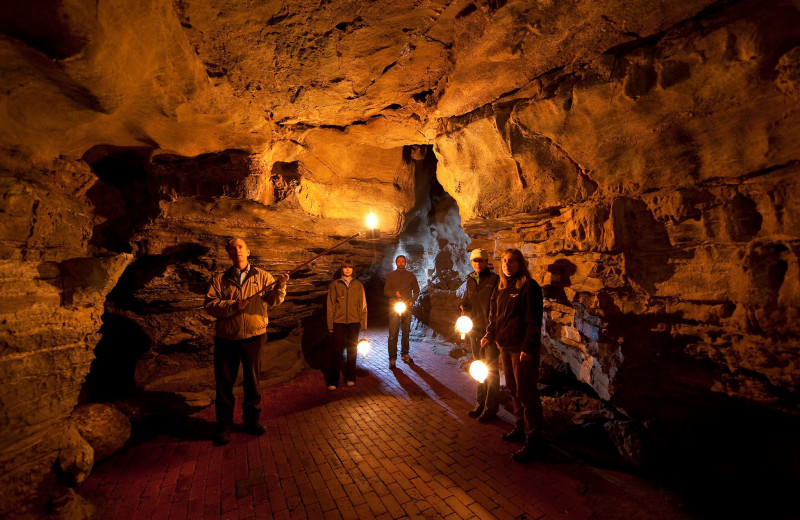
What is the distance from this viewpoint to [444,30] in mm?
3033

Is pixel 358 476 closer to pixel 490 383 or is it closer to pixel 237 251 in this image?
pixel 490 383

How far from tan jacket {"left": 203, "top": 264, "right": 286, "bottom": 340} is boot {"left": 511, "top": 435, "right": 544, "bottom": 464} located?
10.8ft

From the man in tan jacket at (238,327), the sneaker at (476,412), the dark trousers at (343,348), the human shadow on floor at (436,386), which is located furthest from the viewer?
the dark trousers at (343,348)

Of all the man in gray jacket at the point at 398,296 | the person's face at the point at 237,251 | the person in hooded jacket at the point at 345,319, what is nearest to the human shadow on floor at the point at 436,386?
the man in gray jacket at the point at 398,296

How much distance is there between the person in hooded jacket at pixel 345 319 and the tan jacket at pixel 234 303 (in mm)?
1697

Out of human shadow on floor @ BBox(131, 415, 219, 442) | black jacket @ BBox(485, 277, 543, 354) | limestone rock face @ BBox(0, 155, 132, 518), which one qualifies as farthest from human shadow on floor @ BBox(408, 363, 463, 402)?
limestone rock face @ BBox(0, 155, 132, 518)

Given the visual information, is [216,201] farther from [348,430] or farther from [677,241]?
[677,241]

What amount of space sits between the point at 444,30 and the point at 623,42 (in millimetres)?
1609

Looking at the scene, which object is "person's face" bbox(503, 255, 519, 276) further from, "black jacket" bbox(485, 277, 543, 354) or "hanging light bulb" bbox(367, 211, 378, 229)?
"hanging light bulb" bbox(367, 211, 378, 229)

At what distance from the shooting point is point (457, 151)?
4.73 m

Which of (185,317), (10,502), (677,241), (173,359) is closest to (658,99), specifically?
(677,241)

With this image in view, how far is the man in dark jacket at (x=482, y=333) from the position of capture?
14.6 ft

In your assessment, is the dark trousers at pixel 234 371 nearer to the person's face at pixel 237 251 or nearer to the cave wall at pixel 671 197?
the person's face at pixel 237 251

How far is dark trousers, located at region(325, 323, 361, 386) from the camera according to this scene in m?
5.73
